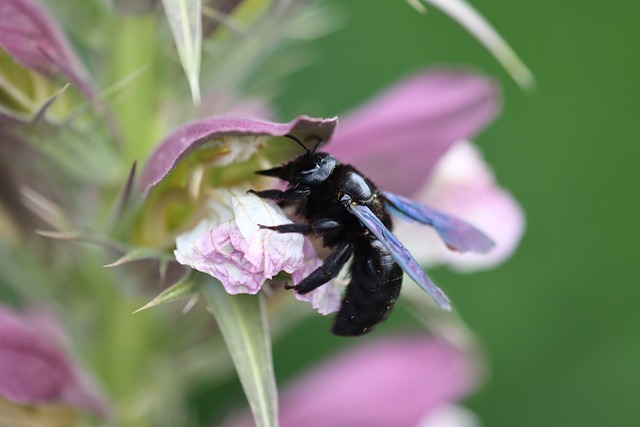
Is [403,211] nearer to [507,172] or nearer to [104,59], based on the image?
[104,59]

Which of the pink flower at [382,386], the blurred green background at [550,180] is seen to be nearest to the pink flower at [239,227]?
the pink flower at [382,386]

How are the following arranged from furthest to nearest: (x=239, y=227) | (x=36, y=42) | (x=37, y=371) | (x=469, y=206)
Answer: (x=469, y=206)
(x=37, y=371)
(x=36, y=42)
(x=239, y=227)

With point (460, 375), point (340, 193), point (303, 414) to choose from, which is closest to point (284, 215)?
point (340, 193)

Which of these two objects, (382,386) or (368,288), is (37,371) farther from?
(382,386)

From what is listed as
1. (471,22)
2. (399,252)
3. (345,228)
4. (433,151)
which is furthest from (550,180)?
(399,252)

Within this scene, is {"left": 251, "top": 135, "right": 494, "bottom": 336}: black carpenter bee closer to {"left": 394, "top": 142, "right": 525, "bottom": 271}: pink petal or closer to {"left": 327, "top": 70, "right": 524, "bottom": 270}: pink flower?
{"left": 327, "top": 70, "right": 524, "bottom": 270}: pink flower

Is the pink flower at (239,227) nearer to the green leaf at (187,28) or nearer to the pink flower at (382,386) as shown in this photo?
the green leaf at (187,28)

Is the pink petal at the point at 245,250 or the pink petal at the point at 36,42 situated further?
the pink petal at the point at 36,42
